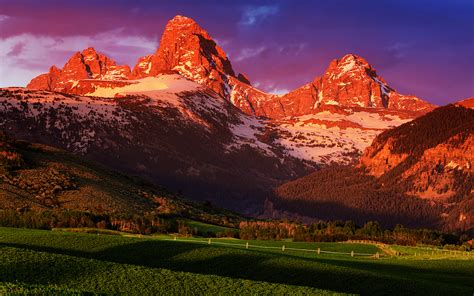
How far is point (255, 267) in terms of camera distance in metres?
63.3

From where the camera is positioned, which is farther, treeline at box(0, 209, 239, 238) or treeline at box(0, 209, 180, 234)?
treeline at box(0, 209, 239, 238)

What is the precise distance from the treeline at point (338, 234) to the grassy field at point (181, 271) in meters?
42.8

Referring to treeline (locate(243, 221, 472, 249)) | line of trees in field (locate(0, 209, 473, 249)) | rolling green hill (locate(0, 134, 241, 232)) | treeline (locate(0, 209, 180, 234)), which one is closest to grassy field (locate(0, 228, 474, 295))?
treeline (locate(0, 209, 180, 234))

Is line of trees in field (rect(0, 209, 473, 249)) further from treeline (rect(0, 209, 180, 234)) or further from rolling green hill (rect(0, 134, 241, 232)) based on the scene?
rolling green hill (rect(0, 134, 241, 232))

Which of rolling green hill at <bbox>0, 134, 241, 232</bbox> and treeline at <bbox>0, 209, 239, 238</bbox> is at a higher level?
rolling green hill at <bbox>0, 134, 241, 232</bbox>

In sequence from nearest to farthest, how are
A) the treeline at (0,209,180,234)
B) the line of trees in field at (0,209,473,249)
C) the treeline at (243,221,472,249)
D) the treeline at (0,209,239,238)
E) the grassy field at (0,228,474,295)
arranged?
the grassy field at (0,228,474,295) → the treeline at (0,209,180,234) → the treeline at (0,209,239,238) → the line of trees in field at (0,209,473,249) → the treeline at (243,221,472,249)

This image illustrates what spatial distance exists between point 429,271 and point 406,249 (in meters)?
37.6

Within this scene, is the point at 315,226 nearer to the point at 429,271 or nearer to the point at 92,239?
the point at 429,271

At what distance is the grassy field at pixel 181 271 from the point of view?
4644 cm

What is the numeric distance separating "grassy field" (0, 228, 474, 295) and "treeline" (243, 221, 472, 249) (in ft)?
141

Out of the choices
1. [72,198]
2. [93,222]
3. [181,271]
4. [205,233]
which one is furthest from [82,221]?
[181,271]

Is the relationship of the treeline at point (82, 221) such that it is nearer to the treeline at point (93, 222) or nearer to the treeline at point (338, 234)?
the treeline at point (93, 222)

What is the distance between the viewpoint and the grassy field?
152ft

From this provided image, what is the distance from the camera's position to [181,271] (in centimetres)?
5394
